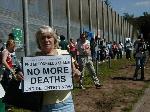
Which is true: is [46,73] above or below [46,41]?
below

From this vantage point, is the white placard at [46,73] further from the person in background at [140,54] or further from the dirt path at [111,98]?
the person in background at [140,54]

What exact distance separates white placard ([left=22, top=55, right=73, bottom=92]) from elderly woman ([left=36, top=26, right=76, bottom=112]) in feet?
0.58

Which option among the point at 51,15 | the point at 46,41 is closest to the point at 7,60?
the point at 46,41

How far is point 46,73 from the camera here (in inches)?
241

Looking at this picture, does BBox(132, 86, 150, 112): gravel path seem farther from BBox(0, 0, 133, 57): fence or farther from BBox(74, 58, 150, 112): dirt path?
BBox(0, 0, 133, 57): fence

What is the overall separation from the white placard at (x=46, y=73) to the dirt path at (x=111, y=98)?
18.2ft

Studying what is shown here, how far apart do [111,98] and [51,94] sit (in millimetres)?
7824

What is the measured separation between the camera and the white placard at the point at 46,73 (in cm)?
600

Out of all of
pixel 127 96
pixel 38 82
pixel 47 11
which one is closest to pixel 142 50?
pixel 47 11

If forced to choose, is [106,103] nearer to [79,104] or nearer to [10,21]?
[79,104]

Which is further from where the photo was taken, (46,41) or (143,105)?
(143,105)

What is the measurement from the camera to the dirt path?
11.9 meters

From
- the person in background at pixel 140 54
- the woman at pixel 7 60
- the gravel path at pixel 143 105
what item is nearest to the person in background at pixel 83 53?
the gravel path at pixel 143 105

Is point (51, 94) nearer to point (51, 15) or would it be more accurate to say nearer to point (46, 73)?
point (46, 73)
